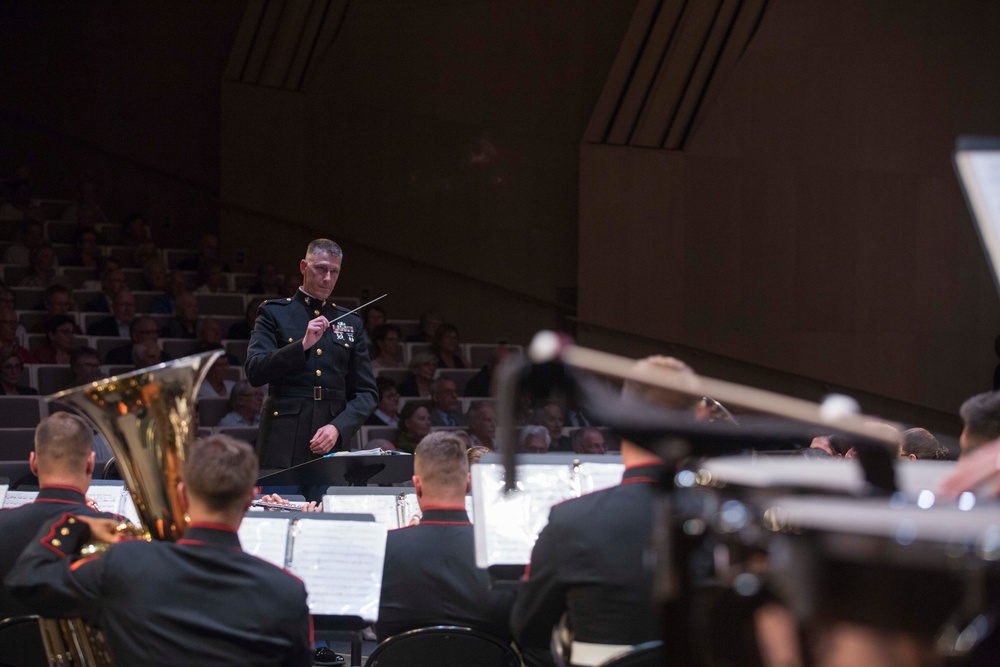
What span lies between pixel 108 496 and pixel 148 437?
1448mm

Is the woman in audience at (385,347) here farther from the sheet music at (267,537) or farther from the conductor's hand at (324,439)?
the sheet music at (267,537)

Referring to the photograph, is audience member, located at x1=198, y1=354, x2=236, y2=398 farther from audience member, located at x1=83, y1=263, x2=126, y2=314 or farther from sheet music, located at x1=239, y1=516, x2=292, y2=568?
sheet music, located at x1=239, y1=516, x2=292, y2=568

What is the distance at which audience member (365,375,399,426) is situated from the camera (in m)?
7.05

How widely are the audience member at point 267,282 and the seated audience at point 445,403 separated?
2365 mm

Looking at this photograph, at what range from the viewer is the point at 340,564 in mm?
3172

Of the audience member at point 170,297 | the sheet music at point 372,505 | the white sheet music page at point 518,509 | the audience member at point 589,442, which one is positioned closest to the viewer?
the white sheet music page at point 518,509

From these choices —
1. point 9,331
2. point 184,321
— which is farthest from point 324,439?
point 184,321

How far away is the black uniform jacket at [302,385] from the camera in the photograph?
15.4 ft

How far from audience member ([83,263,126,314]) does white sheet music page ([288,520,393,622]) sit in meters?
5.24

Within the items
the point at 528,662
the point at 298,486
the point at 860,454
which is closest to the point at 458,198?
the point at 298,486

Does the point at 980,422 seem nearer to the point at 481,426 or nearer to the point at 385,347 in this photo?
the point at 481,426

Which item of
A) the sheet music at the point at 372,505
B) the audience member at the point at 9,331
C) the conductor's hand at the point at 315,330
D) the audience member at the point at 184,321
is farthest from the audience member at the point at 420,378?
the sheet music at the point at 372,505

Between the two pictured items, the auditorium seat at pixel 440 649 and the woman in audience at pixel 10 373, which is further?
the woman in audience at pixel 10 373

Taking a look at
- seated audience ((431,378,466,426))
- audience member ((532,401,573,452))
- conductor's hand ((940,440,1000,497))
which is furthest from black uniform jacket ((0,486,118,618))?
audience member ((532,401,573,452))
